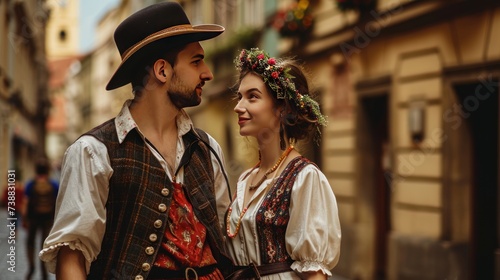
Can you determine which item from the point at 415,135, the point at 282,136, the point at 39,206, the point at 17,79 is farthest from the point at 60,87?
the point at 282,136

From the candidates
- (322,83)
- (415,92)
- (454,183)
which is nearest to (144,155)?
(454,183)

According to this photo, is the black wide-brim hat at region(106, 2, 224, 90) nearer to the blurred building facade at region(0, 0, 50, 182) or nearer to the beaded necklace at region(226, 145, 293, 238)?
the beaded necklace at region(226, 145, 293, 238)

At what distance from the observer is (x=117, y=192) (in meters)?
3.02

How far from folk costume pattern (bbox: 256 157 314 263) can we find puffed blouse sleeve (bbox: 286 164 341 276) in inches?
1.5

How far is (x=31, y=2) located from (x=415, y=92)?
19.7 meters

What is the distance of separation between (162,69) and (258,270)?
33.4 inches

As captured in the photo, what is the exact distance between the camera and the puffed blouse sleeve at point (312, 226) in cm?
320

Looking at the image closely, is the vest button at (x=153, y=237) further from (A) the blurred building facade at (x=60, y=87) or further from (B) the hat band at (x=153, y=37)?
(A) the blurred building facade at (x=60, y=87)

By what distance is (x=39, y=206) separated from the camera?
32.3ft

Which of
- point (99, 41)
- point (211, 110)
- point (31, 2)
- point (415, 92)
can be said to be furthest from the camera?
point (99, 41)

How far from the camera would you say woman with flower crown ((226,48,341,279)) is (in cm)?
324

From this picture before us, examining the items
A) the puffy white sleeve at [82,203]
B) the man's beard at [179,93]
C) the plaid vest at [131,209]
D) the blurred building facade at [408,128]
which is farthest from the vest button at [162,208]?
the blurred building facade at [408,128]

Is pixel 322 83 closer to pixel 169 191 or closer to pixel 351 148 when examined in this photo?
pixel 351 148

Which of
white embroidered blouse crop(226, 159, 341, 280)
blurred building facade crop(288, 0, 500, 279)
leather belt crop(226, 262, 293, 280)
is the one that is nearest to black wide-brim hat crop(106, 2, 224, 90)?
white embroidered blouse crop(226, 159, 341, 280)
